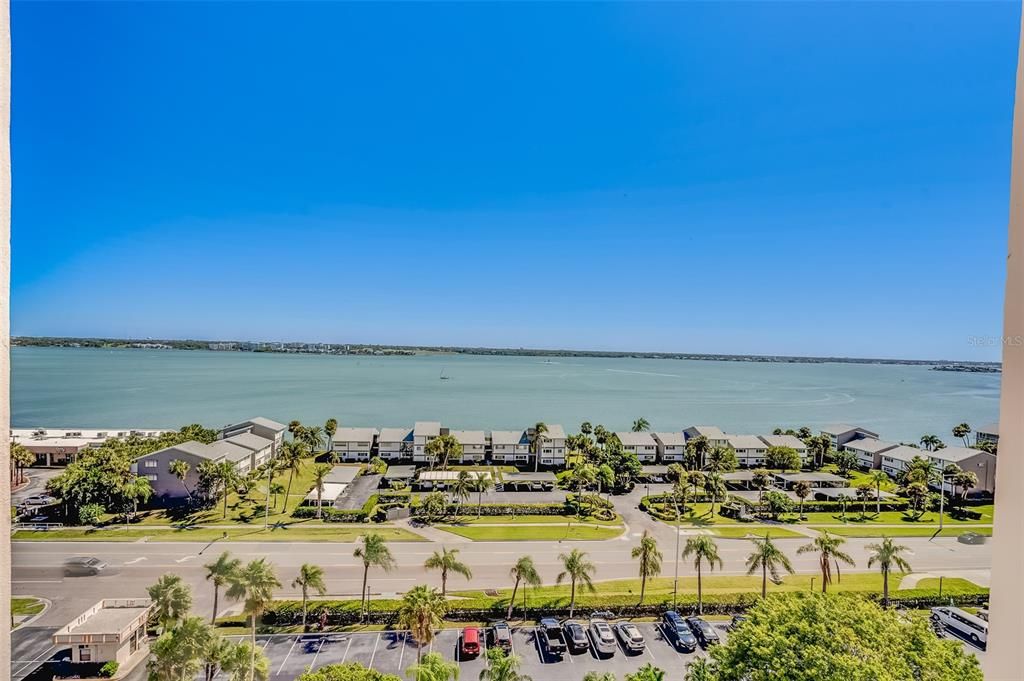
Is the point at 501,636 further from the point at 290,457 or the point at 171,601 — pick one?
the point at 290,457

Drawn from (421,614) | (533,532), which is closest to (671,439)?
(533,532)

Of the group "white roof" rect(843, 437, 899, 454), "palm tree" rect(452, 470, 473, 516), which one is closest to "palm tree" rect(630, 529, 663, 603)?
"palm tree" rect(452, 470, 473, 516)

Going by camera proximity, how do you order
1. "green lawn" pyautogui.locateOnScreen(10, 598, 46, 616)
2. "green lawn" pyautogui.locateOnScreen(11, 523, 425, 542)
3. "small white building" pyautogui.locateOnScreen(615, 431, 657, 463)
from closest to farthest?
"green lawn" pyautogui.locateOnScreen(10, 598, 46, 616) → "green lawn" pyautogui.locateOnScreen(11, 523, 425, 542) → "small white building" pyautogui.locateOnScreen(615, 431, 657, 463)

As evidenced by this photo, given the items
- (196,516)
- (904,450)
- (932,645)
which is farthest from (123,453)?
(904,450)

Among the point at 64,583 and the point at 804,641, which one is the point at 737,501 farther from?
the point at 64,583

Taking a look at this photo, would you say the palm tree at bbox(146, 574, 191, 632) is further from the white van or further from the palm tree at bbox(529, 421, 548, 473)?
the palm tree at bbox(529, 421, 548, 473)

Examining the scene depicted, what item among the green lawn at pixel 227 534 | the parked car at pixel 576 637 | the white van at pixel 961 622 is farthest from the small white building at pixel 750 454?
the parked car at pixel 576 637

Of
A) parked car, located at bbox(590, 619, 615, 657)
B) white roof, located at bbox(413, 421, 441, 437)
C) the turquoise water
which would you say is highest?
white roof, located at bbox(413, 421, 441, 437)

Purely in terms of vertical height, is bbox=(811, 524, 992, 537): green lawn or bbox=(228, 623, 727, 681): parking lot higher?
bbox=(228, 623, 727, 681): parking lot
